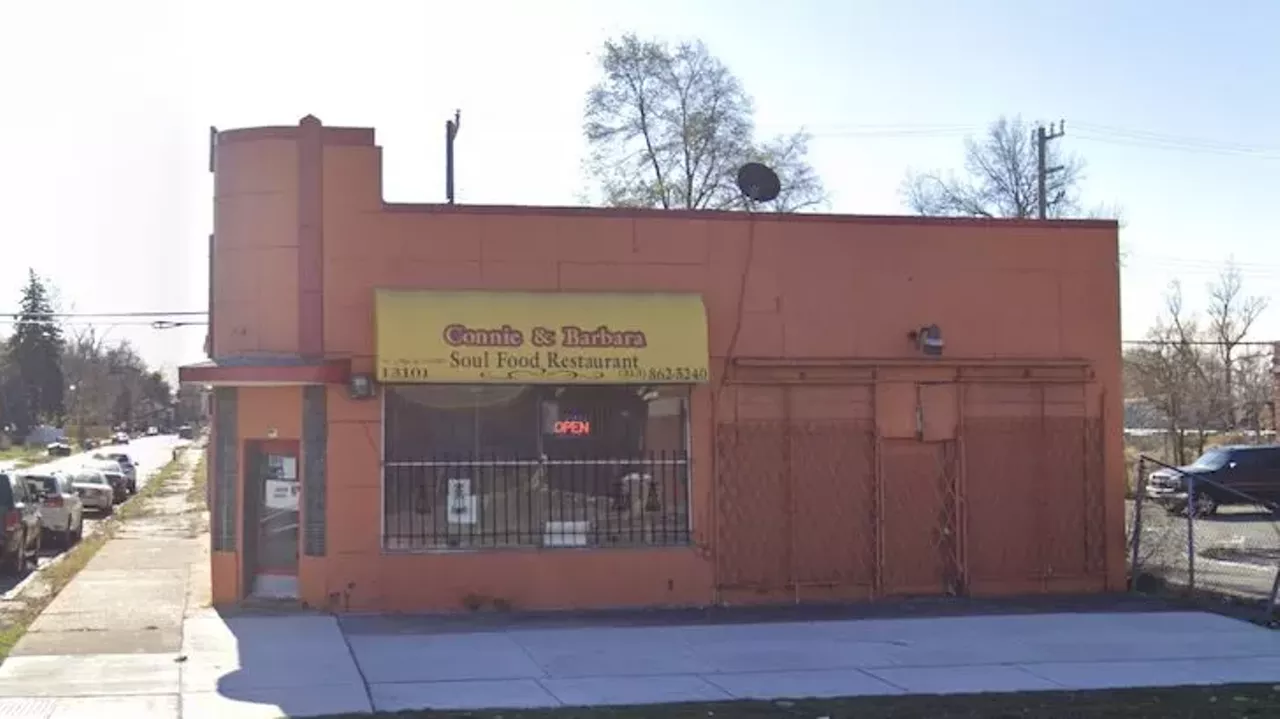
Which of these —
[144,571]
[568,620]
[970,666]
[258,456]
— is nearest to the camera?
[970,666]

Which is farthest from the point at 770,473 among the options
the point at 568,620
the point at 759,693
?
the point at 759,693

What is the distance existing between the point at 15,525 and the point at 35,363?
98.2m

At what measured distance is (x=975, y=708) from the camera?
10.2 metres

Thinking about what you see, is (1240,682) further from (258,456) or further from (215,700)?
(258,456)

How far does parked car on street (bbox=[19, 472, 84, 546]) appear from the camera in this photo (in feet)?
87.6

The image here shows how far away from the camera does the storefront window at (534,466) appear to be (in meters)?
15.9

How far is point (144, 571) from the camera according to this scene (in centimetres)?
2031

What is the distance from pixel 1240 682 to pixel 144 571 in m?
15.3

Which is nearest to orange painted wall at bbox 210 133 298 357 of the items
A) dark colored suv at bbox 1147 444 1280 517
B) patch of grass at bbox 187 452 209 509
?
patch of grass at bbox 187 452 209 509

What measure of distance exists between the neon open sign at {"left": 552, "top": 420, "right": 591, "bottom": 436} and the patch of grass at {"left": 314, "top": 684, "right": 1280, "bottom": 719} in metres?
6.21

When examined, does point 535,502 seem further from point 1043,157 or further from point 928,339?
point 1043,157

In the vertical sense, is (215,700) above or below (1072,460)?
below

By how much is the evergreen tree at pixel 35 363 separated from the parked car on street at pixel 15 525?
298ft

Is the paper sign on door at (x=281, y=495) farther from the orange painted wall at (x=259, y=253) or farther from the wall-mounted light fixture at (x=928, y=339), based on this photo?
the wall-mounted light fixture at (x=928, y=339)
